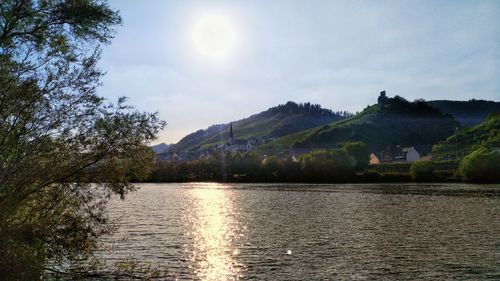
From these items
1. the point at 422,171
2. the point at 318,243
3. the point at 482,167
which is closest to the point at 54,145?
the point at 318,243

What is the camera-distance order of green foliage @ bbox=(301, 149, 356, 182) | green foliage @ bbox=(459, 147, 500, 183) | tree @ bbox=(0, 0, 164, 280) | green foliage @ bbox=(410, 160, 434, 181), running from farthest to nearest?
green foliage @ bbox=(301, 149, 356, 182) < green foliage @ bbox=(410, 160, 434, 181) < green foliage @ bbox=(459, 147, 500, 183) < tree @ bbox=(0, 0, 164, 280)

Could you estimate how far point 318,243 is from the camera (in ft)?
150

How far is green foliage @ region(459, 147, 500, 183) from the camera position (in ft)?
530

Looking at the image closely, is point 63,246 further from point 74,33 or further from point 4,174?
point 74,33

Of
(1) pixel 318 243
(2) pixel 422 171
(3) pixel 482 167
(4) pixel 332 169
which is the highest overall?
(4) pixel 332 169

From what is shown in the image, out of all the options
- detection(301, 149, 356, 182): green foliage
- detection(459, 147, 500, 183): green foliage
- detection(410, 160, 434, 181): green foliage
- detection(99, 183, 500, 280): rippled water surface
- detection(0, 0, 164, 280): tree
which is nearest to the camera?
detection(0, 0, 164, 280): tree

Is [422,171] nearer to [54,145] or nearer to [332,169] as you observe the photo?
[332,169]

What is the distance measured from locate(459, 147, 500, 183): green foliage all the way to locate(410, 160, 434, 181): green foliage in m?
15.8

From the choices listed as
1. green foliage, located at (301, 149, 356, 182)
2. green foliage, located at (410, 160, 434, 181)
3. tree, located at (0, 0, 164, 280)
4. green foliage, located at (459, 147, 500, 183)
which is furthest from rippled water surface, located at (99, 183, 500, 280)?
green foliage, located at (301, 149, 356, 182)

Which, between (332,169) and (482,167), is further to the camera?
(332,169)

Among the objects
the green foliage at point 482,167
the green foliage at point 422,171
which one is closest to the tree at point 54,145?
the green foliage at point 482,167

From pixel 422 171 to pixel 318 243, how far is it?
494 ft

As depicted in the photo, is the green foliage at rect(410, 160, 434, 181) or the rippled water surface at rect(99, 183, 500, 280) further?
the green foliage at rect(410, 160, 434, 181)

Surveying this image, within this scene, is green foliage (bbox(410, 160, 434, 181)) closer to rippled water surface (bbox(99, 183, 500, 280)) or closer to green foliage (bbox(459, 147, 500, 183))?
green foliage (bbox(459, 147, 500, 183))
